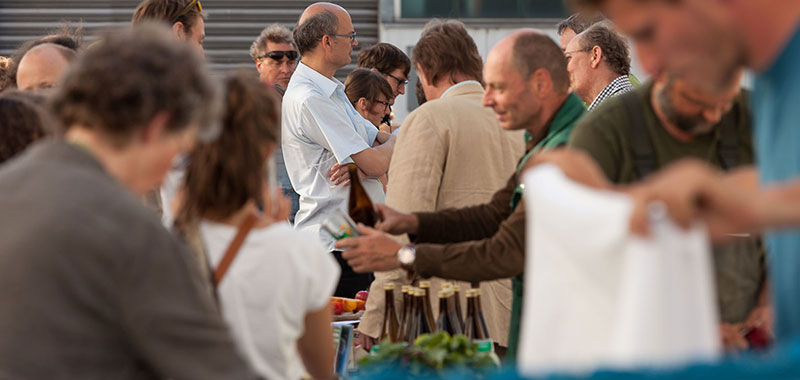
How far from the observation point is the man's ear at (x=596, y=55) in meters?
5.01

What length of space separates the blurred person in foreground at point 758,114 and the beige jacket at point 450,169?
230cm

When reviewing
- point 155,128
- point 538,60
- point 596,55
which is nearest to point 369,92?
point 596,55

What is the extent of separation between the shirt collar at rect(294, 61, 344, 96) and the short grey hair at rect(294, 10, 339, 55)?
0.49 ft

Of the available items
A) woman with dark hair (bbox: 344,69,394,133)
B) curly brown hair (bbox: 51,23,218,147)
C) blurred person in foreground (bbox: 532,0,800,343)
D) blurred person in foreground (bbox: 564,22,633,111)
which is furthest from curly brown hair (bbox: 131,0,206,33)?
blurred person in foreground (bbox: 532,0,800,343)

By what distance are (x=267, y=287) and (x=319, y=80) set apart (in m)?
2.90

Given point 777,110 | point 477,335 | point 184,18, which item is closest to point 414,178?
point 477,335

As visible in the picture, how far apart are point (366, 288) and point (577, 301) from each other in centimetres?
379

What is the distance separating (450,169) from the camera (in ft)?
12.2

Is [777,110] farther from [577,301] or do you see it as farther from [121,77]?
[121,77]

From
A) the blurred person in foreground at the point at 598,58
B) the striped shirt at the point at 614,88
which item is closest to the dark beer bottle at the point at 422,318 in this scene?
the striped shirt at the point at 614,88

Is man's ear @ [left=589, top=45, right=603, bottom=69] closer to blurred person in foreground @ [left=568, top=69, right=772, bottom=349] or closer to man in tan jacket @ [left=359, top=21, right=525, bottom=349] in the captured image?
man in tan jacket @ [left=359, top=21, right=525, bottom=349]

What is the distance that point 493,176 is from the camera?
12.3 feet

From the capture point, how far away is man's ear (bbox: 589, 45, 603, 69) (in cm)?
501

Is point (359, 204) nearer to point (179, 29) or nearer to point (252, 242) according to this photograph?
point (179, 29)
